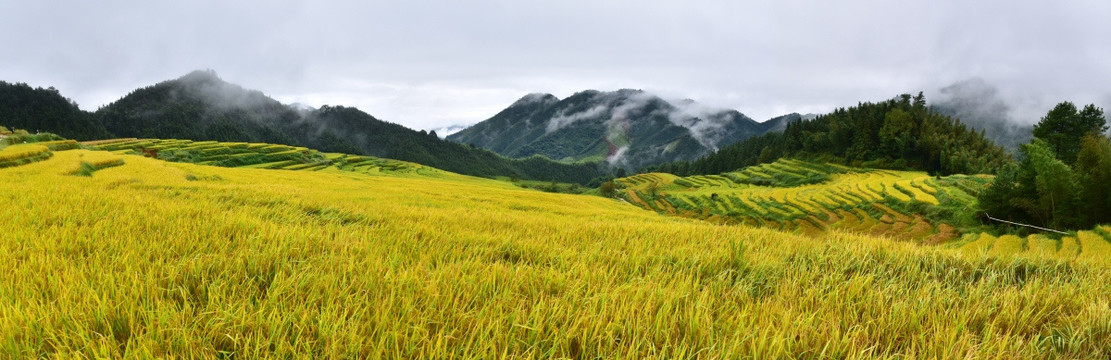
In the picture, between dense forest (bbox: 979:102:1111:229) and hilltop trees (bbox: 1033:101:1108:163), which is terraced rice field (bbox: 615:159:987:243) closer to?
dense forest (bbox: 979:102:1111:229)

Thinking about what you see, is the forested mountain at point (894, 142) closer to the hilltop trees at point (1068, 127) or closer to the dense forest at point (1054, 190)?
the hilltop trees at point (1068, 127)

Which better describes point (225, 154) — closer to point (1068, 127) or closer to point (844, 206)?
point (844, 206)

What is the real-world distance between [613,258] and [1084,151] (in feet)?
116

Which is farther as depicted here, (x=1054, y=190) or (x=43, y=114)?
(x=43, y=114)

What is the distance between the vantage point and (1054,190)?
68.2 feet

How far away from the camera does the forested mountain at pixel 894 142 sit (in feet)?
237

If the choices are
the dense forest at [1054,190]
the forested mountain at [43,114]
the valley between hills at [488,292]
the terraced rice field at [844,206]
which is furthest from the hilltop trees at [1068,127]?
the forested mountain at [43,114]

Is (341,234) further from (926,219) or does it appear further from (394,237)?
(926,219)

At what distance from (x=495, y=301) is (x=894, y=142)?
105 m

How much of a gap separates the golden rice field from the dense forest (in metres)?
27.9

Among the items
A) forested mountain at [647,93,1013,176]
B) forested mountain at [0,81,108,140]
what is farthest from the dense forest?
forested mountain at [0,81,108,140]

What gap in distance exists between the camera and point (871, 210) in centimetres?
3719

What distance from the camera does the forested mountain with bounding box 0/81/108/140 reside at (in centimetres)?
13225

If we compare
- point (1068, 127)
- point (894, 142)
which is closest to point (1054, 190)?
point (1068, 127)
